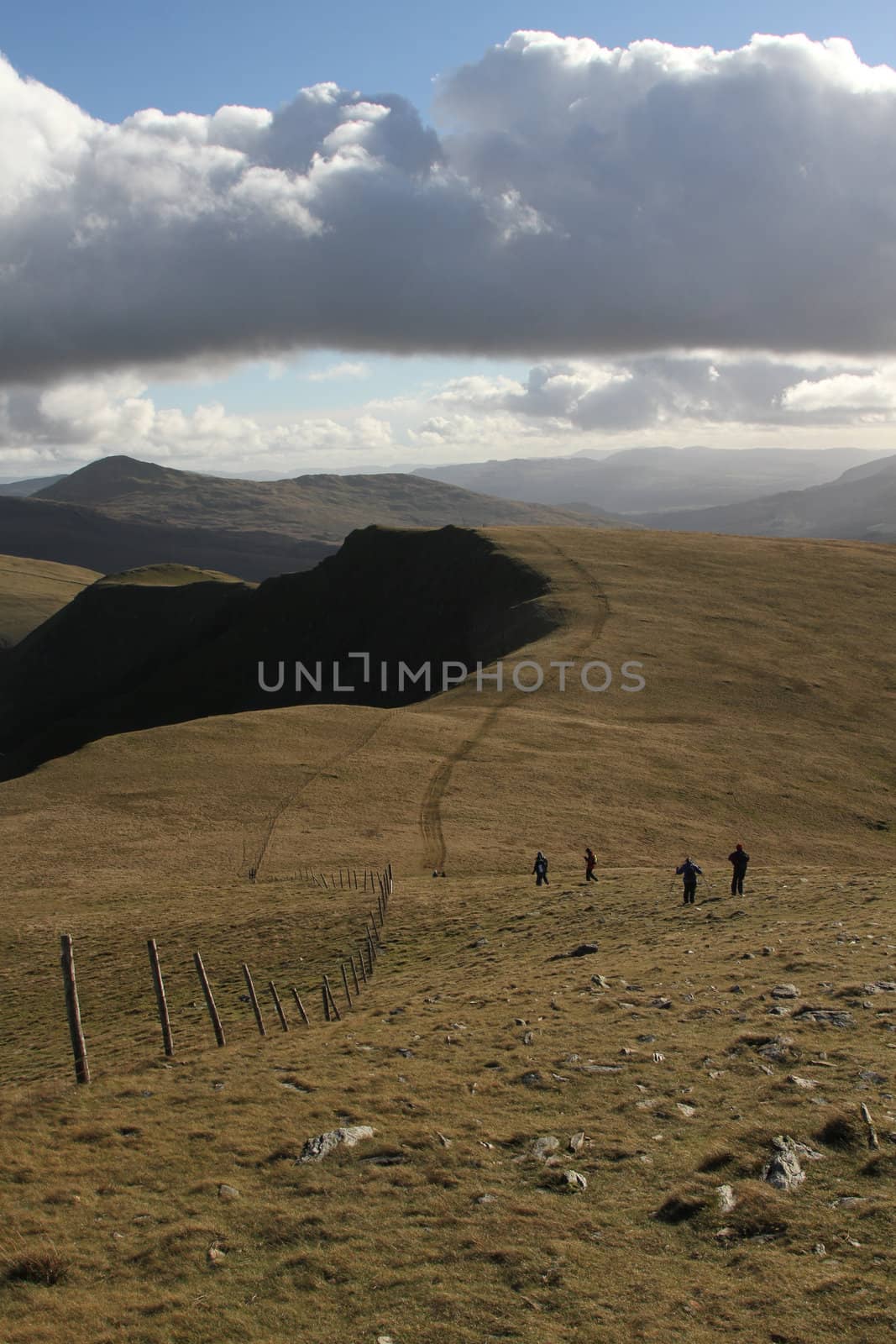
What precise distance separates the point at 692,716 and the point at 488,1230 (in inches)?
2543

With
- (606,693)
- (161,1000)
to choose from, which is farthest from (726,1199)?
(606,693)

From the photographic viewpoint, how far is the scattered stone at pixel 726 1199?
12008 mm

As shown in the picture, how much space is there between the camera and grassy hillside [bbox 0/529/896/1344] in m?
10.9

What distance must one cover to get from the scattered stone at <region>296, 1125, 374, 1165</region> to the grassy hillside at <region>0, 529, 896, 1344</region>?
199 millimetres

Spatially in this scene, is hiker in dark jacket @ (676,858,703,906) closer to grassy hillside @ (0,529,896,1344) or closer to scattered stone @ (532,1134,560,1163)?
grassy hillside @ (0,529,896,1344)

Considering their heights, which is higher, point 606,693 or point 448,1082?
point 448,1082

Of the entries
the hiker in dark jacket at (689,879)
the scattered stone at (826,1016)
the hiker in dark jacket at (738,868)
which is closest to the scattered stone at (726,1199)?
the scattered stone at (826,1016)

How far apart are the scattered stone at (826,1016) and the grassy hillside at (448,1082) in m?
0.09

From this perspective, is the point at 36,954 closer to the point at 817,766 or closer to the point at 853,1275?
the point at 853,1275

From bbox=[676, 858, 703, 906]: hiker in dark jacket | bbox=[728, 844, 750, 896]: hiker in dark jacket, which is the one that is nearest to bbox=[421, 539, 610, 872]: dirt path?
bbox=[676, 858, 703, 906]: hiker in dark jacket

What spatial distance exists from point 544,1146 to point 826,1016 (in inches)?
275

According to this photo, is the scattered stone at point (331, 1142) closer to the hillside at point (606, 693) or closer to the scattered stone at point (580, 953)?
the scattered stone at point (580, 953)

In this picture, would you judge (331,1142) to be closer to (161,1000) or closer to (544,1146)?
(544,1146)

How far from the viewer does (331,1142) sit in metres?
14.6
